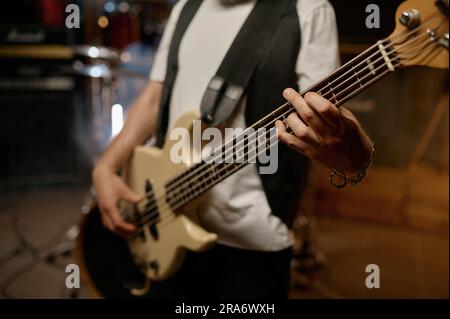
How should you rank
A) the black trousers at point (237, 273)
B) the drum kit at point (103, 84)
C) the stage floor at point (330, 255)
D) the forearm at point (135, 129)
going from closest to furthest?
the black trousers at point (237, 273)
the forearm at point (135, 129)
the stage floor at point (330, 255)
the drum kit at point (103, 84)

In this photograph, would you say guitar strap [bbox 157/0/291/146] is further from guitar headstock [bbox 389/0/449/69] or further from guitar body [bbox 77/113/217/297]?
guitar headstock [bbox 389/0/449/69]

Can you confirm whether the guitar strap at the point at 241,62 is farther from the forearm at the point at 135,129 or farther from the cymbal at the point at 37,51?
the cymbal at the point at 37,51

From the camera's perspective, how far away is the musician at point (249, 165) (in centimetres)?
104

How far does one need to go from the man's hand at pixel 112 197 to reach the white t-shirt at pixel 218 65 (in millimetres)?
263

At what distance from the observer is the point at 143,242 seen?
161 centimetres

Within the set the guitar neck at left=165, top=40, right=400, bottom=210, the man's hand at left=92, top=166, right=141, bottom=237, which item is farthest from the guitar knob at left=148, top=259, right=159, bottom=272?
the guitar neck at left=165, top=40, right=400, bottom=210

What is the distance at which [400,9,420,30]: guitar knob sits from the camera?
0.99 meters

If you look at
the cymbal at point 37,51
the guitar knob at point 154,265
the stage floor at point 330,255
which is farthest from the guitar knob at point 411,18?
the cymbal at point 37,51

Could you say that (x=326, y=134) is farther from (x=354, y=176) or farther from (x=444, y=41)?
(x=444, y=41)

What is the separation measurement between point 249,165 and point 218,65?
11.5 inches

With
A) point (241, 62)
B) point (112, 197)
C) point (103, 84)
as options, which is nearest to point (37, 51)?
point (103, 84)

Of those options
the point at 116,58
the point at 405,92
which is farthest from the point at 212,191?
the point at 405,92

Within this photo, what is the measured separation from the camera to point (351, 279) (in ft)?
9.16

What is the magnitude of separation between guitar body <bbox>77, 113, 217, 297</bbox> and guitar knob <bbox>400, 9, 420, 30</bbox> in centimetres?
57
